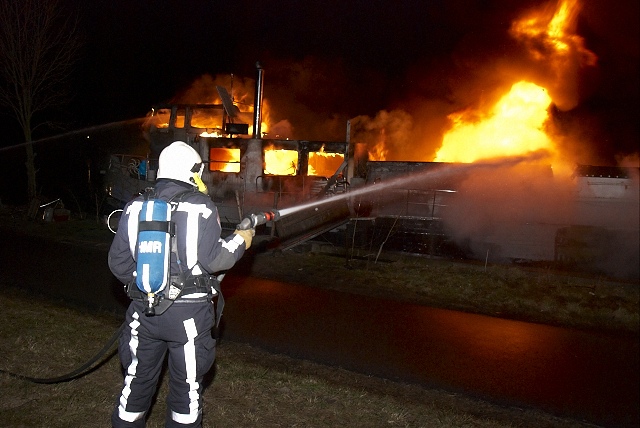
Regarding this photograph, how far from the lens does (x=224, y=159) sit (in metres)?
15.9

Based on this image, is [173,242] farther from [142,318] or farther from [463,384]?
[463,384]

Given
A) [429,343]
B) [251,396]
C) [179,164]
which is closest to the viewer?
[179,164]

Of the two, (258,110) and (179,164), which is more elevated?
(258,110)

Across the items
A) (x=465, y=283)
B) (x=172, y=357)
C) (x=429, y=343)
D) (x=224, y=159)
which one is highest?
(x=224, y=159)

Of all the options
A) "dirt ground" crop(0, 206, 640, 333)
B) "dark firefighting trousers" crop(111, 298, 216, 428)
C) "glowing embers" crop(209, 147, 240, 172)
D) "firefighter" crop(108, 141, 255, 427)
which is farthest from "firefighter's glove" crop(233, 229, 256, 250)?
"glowing embers" crop(209, 147, 240, 172)

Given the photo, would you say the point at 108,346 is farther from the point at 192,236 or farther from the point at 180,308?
the point at 192,236

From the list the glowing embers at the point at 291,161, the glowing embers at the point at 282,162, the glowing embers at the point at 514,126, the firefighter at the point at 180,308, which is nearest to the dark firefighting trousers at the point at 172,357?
the firefighter at the point at 180,308

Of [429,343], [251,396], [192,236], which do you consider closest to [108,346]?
[251,396]

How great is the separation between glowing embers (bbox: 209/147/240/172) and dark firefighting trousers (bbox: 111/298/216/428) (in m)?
12.6

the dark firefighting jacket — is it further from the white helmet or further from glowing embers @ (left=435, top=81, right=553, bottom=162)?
glowing embers @ (left=435, top=81, right=553, bottom=162)

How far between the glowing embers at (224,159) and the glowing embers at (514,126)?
935 centimetres

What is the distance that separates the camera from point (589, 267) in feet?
36.1

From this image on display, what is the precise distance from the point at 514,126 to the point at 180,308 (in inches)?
722

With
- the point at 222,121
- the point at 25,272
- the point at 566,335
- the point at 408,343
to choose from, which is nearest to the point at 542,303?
the point at 566,335
